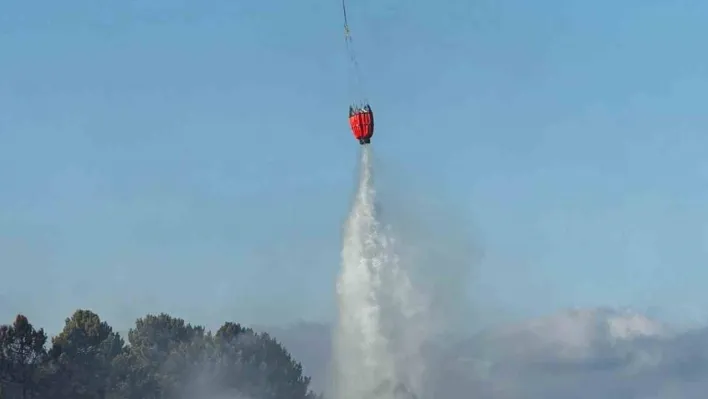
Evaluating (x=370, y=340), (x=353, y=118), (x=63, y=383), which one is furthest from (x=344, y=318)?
(x=63, y=383)

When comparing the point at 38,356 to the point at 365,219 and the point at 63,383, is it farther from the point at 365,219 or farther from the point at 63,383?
the point at 365,219

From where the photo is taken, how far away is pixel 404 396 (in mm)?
165500

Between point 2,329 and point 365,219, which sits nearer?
point 365,219

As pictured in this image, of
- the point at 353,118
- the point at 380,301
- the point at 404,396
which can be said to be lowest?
the point at 404,396

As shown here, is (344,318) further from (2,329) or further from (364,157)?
(2,329)

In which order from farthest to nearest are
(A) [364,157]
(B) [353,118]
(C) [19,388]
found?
(C) [19,388] < (A) [364,157] < (B) [353,118]

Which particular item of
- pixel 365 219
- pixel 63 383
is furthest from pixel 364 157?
pixel 63 383

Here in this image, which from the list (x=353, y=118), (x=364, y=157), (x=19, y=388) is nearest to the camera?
(x=353, y=118)

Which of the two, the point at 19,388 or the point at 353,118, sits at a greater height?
the point at 353,118

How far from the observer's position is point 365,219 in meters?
163

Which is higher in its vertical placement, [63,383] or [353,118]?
[353,118]

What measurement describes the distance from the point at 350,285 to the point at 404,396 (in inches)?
710

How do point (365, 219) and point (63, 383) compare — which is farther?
point (63, 383)

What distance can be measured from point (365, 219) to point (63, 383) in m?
66.3
